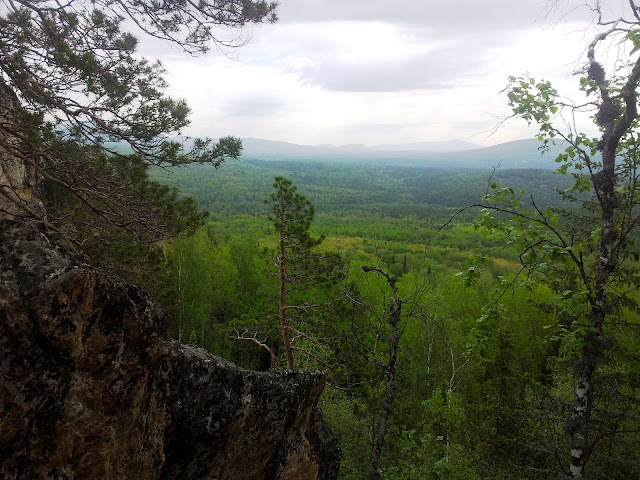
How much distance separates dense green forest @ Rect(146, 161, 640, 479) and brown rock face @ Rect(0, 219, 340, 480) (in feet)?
6.94

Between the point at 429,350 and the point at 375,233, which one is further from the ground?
the point at 375,233

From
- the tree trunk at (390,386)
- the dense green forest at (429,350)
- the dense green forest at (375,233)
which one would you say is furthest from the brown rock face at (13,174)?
the tree trunk at (390,386)

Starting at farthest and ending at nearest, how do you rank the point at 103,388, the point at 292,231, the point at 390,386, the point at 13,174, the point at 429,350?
the point at 429,350
the point at 292,231
the point at 13,174
the point at 390,386
the point at 103,388

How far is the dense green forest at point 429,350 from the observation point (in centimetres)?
571

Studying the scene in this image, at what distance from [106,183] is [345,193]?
605 feet

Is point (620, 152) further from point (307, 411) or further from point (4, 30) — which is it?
point (4, 30)

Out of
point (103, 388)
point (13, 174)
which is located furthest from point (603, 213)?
point (13, 174)

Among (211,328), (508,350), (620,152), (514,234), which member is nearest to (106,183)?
(514,234)

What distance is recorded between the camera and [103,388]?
10.4ft

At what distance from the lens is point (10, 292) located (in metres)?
2.79

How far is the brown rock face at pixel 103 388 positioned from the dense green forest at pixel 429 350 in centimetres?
212

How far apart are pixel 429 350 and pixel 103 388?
55.7 feet

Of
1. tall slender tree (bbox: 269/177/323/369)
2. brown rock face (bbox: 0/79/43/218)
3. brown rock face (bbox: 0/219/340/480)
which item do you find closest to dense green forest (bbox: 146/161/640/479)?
tall slender tree (bbox: 269/177/323/369)

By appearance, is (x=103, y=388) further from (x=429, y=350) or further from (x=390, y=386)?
(x=429, y=350)
